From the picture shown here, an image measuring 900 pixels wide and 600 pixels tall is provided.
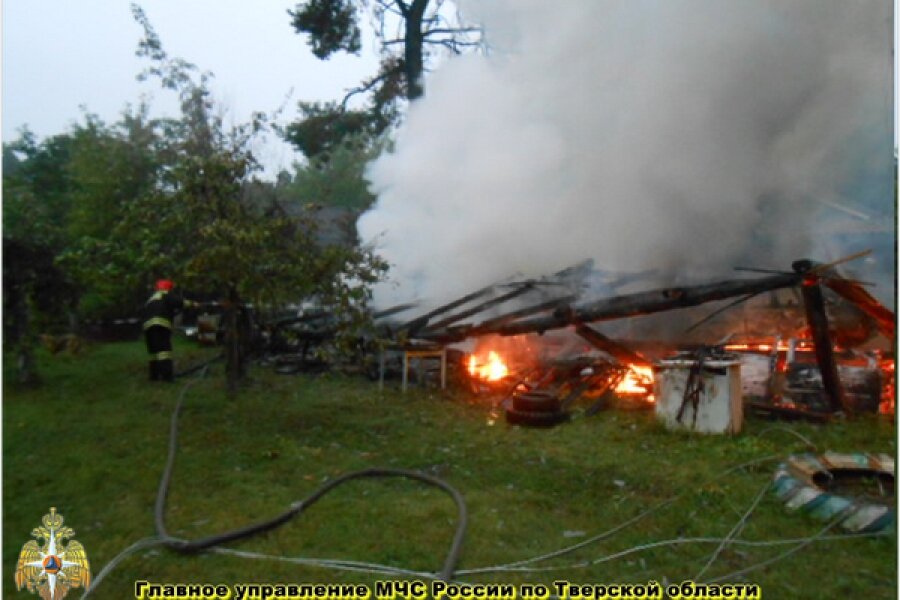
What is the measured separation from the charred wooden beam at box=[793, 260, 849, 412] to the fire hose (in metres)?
5.25

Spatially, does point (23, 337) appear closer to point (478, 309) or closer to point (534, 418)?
point (478, 309)

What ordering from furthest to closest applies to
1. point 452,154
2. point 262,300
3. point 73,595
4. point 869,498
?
point 452,154 → point 262,300 → point 869,498 → point 73,595

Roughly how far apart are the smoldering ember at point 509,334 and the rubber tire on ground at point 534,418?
12 cm

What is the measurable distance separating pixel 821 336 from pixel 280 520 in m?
6.75

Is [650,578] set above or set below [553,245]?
below

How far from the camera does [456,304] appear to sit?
1067 cm

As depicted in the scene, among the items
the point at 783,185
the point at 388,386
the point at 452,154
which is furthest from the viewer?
the point at 452,154

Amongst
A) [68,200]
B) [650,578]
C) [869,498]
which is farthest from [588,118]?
[68,200]

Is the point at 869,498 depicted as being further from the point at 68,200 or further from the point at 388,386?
the point at 68,200

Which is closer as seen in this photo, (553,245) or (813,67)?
(813,67)

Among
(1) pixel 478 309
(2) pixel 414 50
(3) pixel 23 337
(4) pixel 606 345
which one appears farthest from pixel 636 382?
(2) pixel 414 50

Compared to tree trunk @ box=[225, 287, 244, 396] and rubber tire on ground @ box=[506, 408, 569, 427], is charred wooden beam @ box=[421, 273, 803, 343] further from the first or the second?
tree trunk @ box=[225, 287, 244, 396]

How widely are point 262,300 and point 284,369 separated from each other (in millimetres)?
4733

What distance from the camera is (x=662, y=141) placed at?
11211 mm
